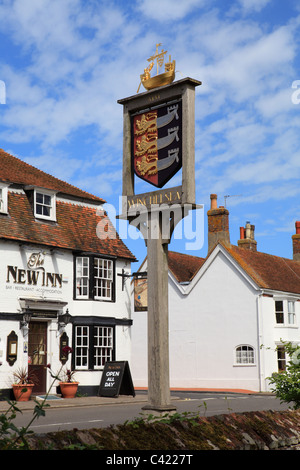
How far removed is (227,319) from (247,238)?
765cm

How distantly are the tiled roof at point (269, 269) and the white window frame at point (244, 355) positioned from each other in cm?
338

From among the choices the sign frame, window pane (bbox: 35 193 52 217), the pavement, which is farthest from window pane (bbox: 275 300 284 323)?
the sign frame

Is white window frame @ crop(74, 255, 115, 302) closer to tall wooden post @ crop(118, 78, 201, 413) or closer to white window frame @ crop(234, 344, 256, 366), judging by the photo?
white window frame @ crop(234, 344, 256, 366)

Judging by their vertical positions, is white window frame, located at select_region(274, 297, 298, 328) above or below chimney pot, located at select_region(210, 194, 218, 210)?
below

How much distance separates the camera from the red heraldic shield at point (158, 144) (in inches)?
421

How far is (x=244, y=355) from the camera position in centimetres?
3253

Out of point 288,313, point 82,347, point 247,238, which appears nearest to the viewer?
point 82,347

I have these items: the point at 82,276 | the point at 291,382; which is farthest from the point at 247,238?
the point at 291,382

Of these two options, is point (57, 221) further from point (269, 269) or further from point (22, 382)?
point (269, 269)

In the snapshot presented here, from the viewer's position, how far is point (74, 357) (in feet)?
76.1

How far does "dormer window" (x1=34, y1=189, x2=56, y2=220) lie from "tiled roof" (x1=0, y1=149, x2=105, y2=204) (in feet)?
0.93

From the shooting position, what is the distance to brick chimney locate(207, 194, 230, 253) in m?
34.6

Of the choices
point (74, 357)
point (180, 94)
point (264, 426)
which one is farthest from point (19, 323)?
point (264, 426)
